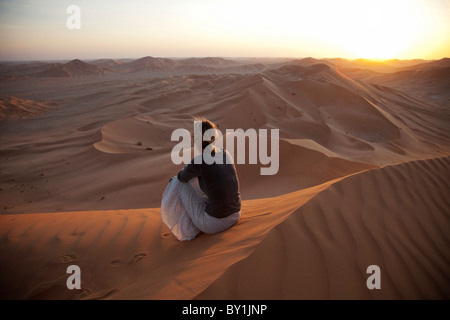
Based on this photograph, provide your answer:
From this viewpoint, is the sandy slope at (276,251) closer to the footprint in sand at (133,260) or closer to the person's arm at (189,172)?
the footprint in sand at (133,260)

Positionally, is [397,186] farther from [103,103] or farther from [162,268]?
[103,103]

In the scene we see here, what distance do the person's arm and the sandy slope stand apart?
2.20 ft

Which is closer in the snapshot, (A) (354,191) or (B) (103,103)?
(A) (354,191)

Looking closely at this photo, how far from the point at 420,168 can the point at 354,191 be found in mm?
1241

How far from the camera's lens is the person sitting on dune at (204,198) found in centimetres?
233

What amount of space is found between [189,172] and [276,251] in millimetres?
1082

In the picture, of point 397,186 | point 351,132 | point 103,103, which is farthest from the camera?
point 103,103

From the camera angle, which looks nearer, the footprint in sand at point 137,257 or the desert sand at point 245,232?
the desert sand at point 245,232

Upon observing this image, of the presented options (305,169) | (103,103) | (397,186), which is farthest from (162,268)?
(103,103)

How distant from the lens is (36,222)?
10.6 feet

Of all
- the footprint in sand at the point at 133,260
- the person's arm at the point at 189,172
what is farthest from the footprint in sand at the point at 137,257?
the person's arm at the point at 189,172

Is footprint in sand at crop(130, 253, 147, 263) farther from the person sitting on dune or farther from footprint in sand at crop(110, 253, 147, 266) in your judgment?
the person sitting on dune

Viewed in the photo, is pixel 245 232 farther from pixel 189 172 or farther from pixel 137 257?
pixel 137 257
